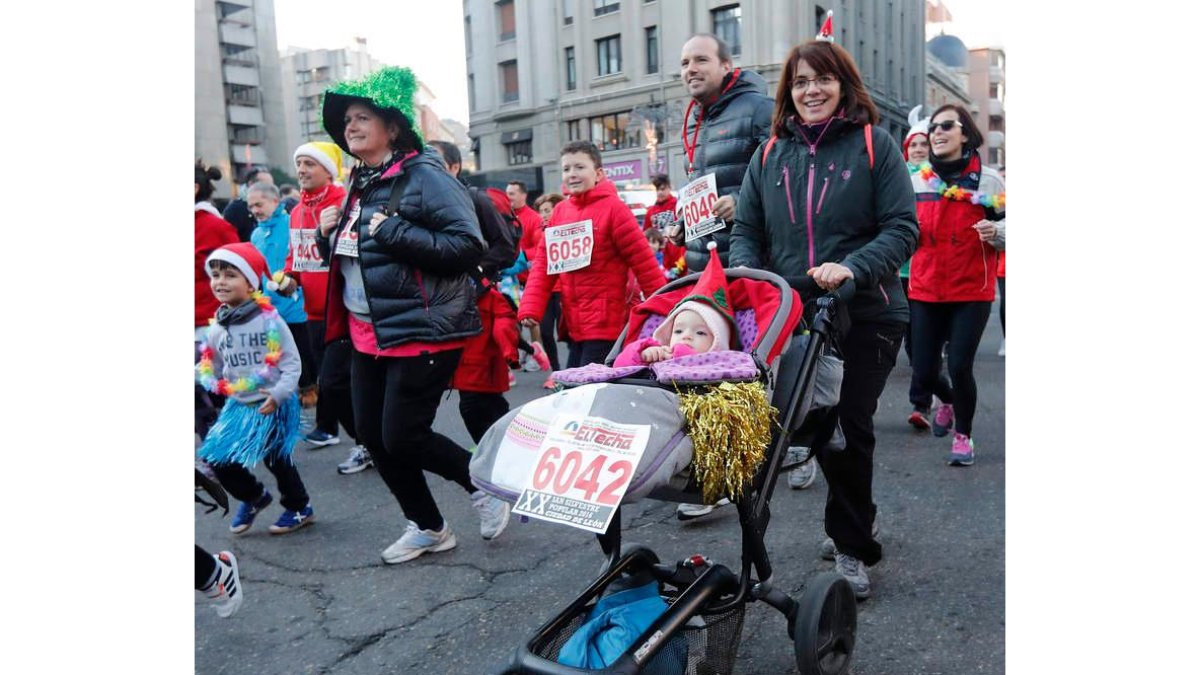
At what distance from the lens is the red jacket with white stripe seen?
4.76 metres

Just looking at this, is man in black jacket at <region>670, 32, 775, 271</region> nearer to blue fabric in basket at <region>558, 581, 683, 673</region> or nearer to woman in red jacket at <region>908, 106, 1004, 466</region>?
woman in red jacket at <region>908, 106, 1004, 466</region>

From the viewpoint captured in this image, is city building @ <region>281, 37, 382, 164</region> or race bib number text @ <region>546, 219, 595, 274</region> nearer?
race bib number text @ <region>546, 219, 595, 274</region>

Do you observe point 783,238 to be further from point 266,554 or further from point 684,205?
point 266,554

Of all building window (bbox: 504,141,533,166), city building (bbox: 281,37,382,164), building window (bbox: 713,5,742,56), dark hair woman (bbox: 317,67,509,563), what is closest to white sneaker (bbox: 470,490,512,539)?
dark hair woman (bbox: 317,67,509,563)

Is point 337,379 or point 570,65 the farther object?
point 570,65

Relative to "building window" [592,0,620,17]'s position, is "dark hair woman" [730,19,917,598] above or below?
below

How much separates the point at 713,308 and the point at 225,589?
2010 millimetres

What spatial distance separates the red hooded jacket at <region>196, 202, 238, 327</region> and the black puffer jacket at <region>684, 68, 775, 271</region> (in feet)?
11.3

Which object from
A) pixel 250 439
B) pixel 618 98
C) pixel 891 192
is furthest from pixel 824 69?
pixel 618 98

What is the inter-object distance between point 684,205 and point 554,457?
2473 mm

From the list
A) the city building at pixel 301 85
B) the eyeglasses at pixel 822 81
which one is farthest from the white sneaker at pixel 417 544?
the city building at pixel 301 85

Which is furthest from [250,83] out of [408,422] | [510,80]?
Result: [408,422]

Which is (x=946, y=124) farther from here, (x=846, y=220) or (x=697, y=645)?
(x=697, y=645)

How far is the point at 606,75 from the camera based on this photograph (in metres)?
30.7
